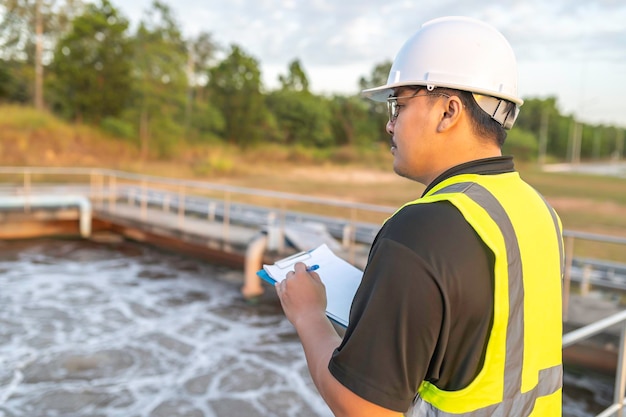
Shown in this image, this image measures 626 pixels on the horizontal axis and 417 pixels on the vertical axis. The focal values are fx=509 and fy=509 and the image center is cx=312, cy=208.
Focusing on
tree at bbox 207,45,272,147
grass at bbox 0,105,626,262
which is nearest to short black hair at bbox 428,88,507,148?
grass at bbox 0,105,626,262

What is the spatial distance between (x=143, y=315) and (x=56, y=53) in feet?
85.1

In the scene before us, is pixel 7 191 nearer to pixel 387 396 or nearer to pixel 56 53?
pixel 387 396

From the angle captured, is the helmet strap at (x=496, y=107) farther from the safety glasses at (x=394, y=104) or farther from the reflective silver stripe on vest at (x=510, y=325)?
the reflective silver stripe on vest at (x=510, y=325)

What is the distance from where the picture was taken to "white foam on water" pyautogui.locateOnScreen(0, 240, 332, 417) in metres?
5.75

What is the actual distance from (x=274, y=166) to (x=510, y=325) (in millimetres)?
38904

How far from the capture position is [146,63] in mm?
32188

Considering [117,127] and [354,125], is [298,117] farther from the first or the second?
[117,127]

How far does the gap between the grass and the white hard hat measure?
13443 mm

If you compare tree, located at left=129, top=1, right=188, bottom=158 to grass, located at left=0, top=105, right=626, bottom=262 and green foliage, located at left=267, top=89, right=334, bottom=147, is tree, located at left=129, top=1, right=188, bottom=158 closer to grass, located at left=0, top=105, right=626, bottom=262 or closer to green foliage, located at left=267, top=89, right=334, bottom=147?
grass, located at left=0, top=105, right=626, bottom=262

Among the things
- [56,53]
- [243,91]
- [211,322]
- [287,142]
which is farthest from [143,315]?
[287,142]

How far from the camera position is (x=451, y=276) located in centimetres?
83

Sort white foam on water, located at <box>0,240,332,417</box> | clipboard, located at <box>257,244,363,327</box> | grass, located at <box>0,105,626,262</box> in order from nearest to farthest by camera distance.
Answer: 1. clipboard, located at <box>257,244,363,327</box>
2. white foam on water, located at <box>0,240,332,417</box>
3. grass, located at <box>0,105,626,262</box>

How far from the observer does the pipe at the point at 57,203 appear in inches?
505

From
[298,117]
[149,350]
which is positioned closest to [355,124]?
[298,117]
